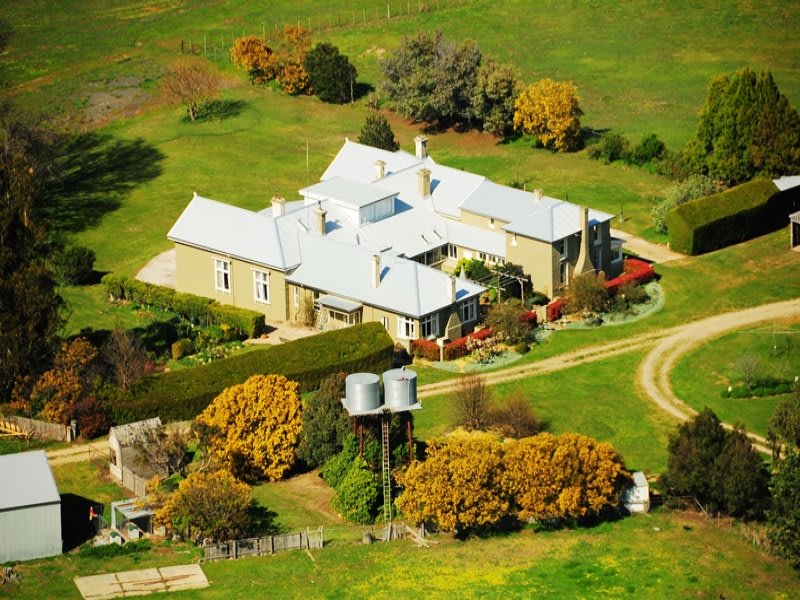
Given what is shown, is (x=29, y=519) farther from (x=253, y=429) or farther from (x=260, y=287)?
(x=260, y=287)

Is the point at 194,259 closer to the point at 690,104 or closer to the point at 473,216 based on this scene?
the point at 473,216

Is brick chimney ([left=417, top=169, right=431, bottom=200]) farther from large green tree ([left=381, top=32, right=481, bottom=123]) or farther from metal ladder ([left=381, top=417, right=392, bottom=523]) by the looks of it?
metal ladder ([left=381, top=417, right=392, bottom=523])

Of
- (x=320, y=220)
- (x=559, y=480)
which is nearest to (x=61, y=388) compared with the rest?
(x=320, y=220)

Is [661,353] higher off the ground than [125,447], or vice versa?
[125,447]

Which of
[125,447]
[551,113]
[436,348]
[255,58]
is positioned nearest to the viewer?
[125,447]

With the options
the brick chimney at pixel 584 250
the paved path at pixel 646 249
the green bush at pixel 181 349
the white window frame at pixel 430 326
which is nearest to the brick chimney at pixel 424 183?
the brick chimney at pixel 584 250

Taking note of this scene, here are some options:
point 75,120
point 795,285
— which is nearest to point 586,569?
point 795,285

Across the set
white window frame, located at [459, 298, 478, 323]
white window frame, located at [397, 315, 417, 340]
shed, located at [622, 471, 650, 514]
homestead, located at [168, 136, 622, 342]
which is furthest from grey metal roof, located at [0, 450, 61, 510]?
white window frame, located at [459, 298, 478, 323]
